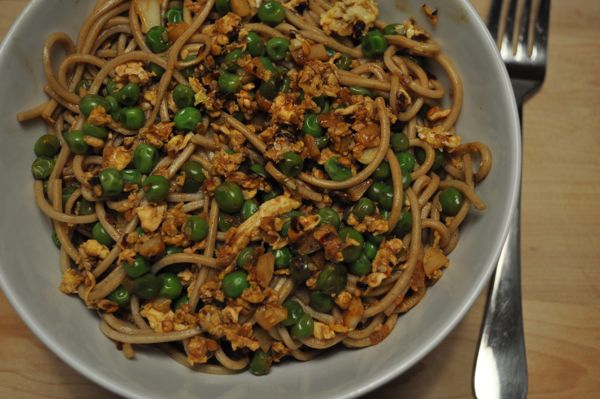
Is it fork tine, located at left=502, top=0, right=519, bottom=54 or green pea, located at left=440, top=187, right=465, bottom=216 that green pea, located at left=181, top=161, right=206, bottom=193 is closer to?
green pea, located at left=440, top=187, right=465, bottom=216

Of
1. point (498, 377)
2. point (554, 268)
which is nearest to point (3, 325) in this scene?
point (498, 377)

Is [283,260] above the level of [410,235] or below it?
above

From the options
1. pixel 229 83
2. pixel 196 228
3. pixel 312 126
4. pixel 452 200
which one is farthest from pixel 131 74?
pixel 452 200

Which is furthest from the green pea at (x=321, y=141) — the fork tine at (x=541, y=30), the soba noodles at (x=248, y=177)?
the fork tine at (x=541, y=30)

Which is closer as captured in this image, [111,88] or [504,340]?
[111,88]

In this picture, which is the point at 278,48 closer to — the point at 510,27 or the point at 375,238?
the point at 375,238

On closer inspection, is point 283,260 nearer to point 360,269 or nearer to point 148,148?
point 360,269
